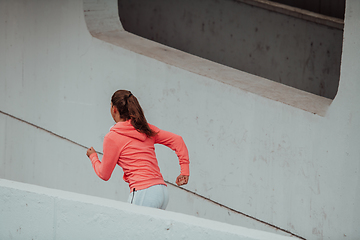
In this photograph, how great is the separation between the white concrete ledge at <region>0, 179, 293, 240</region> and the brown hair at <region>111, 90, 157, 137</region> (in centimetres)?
63

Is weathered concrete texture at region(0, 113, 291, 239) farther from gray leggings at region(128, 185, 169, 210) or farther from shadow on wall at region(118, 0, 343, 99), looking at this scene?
shadow on wall at region(118, 0, 343, 99)

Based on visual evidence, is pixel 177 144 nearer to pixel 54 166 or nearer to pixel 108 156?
pixel 108 156

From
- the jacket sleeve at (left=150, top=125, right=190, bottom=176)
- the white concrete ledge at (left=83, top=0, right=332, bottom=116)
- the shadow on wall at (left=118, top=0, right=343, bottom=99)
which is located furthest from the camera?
the shadow on wall at (left=118, top=0, right=343, bottom=99)

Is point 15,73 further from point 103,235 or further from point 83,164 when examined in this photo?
point 103,235

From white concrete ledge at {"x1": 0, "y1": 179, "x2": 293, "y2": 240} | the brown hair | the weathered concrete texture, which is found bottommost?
the weathered concrete texture

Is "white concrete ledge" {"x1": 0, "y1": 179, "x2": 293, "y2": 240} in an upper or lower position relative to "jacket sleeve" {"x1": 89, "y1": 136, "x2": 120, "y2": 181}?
lower

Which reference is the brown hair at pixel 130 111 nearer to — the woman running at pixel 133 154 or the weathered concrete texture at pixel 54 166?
the woman running at pixel 133 154

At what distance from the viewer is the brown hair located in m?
3.51

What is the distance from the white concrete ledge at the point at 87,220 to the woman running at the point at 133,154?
378mm

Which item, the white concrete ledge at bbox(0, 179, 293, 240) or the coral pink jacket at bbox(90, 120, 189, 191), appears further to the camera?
the coral pink jacket at bbox(90, 120, 189, 191)

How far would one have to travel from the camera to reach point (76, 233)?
3.18 meters

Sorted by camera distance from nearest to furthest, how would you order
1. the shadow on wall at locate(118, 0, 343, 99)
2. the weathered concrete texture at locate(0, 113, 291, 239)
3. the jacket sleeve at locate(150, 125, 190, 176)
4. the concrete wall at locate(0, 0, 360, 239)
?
the jacket sleeve at locate(150, 125, 190, 176)
the concrete wall at locate(0, 0, 360, 239)
the weathered concrete texture at locate(0, 113, 291, 239)
the shadow on wall at locate(118, 0, 343, 99)

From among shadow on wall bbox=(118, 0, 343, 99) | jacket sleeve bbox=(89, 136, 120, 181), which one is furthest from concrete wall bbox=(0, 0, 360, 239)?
shadow on wall bbox=(118, 0, 343, 99)

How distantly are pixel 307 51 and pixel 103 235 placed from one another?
16.5 ft
